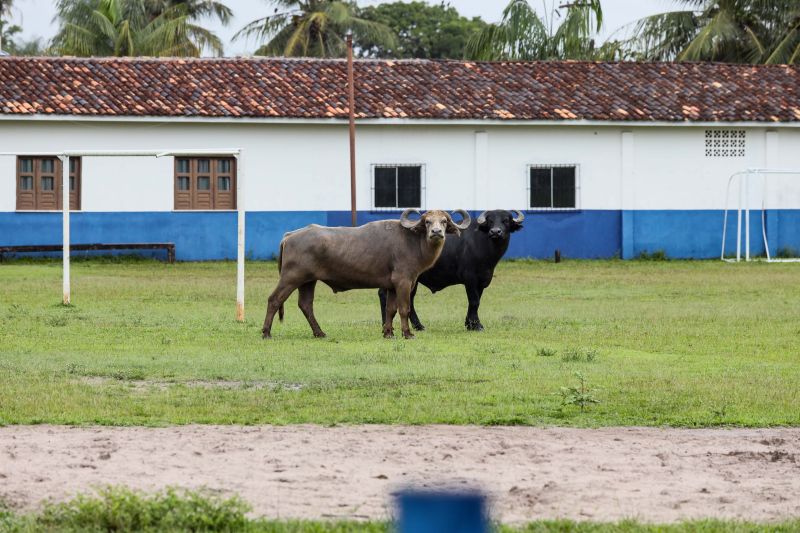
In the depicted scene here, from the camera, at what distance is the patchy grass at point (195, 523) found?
5793mm

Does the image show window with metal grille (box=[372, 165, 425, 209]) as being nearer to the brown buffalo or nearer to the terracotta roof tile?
the terracotta roof tile

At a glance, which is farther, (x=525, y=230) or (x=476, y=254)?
(x=525, y=230)

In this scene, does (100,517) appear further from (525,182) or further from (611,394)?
(525,182)

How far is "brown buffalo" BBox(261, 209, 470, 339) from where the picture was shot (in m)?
14.5

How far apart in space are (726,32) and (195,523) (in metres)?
38.8

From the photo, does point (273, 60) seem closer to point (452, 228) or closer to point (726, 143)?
point (726, 143)

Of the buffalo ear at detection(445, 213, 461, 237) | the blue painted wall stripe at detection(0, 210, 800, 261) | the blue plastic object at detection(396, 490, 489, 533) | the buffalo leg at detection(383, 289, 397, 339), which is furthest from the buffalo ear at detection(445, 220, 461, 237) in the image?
the blue painted wall stripe at detection(0, 210, 800, 261)

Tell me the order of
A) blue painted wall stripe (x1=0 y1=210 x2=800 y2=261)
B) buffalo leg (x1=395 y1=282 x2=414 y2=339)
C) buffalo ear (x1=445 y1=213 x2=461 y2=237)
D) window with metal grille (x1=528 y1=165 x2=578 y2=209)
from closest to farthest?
buffalo leg (x1=395 y1=282 x2=414 y2=339)
buffalo ear (x1=445 y1=213 x2=461 y2=237)
blue painted wall stripe (x1=0 y1=210 x2=800 y2=261)
window with metal grille (x1=528 y1=165 x2=578 y2=209)

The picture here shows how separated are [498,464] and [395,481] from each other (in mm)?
755

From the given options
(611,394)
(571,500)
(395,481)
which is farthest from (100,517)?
(611,394)

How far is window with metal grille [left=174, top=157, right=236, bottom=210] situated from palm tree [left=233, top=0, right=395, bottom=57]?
15.4 m

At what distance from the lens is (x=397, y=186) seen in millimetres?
32531

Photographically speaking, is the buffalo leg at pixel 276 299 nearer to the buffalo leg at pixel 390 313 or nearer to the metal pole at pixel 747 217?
the buffalo leg at pixel 390 313

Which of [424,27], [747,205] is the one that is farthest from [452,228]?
[424,27]
